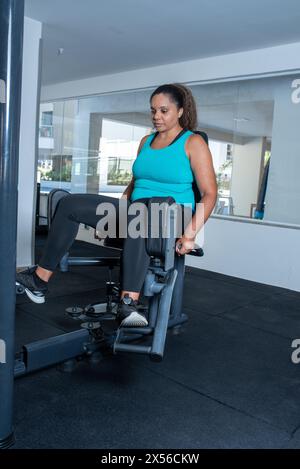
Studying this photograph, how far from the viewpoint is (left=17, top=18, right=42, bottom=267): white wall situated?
11.0 feet

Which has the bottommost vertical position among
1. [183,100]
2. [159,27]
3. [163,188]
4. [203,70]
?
[163,188]

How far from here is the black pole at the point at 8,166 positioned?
3.43 ft

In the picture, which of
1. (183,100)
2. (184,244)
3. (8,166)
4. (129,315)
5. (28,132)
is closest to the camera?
(8,166)

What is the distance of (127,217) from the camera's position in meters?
1.65

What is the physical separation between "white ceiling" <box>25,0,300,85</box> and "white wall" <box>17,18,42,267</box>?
19cm

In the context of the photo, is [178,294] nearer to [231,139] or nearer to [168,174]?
[168,174]

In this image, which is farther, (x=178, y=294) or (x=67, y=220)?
(x=178, y=294)

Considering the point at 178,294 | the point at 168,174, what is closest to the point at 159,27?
the point at 168,174

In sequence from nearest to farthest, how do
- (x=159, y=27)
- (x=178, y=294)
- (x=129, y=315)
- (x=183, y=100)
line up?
(x=129, y=315) → (x=183, y=100) → (x=178, y=294) → (x=159, y=27)

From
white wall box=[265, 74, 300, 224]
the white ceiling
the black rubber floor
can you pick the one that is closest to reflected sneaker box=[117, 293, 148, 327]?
the black rubber floor

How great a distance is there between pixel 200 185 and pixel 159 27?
2062 millimetres

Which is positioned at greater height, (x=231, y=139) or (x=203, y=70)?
(x=203, y=70)

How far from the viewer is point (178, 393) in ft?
5.37

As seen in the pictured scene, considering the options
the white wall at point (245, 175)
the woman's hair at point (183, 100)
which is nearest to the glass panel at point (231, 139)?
the white wall at point (245, 175)
